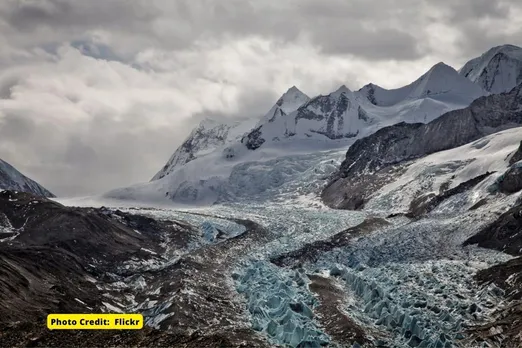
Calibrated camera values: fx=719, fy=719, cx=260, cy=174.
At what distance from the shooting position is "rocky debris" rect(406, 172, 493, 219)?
A: 13288 cm

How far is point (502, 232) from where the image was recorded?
96.0 m

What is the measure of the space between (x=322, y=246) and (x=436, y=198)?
37.3 metres

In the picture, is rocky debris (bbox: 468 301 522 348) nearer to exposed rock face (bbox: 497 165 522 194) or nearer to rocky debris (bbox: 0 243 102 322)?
rocky debris (bbox: 0 243 102 322)

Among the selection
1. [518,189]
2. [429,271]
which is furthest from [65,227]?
[518,189]

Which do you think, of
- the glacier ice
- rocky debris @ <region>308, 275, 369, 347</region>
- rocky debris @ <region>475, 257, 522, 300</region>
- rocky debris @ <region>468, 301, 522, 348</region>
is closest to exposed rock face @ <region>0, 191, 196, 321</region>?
the glacier ice

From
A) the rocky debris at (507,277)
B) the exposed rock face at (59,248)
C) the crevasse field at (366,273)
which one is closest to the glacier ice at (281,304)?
the crevasse field at (366,273)

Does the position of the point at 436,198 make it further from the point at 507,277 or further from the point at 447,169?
the point at 507,277

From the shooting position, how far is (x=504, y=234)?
313ft

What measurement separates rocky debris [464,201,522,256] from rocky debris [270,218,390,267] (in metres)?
21.2

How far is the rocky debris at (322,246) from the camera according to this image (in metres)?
103

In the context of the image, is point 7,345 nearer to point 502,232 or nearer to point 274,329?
point 274,329

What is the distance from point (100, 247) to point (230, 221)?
4844 centimetres

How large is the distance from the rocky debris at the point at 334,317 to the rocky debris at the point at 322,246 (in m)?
17.3

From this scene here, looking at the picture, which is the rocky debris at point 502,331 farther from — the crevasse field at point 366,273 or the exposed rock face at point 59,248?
the exposed rock face at point 59,248
